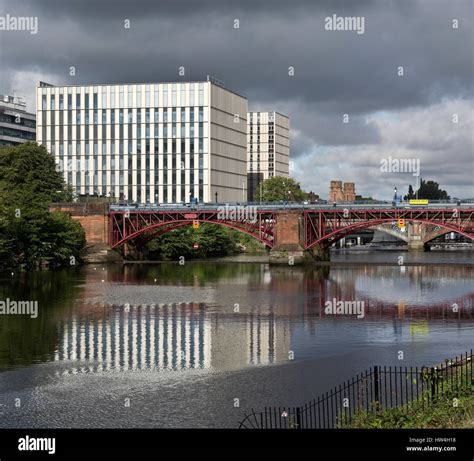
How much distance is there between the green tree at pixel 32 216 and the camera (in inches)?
4350

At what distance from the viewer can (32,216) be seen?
4542 inches

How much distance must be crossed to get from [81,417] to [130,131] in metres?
167

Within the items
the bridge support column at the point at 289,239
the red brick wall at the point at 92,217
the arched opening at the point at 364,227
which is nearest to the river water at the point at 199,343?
the arched opening at the point at 364,227

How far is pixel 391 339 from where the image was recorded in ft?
161

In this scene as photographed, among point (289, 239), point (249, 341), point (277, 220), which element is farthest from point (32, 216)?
point (249, 341)

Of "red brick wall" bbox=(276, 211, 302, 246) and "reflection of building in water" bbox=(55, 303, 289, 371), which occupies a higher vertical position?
"red brick wall" bbox=(276, 211, 302, 246)

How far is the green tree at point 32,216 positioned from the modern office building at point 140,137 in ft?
134

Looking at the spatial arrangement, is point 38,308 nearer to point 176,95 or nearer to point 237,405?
point 237,405
